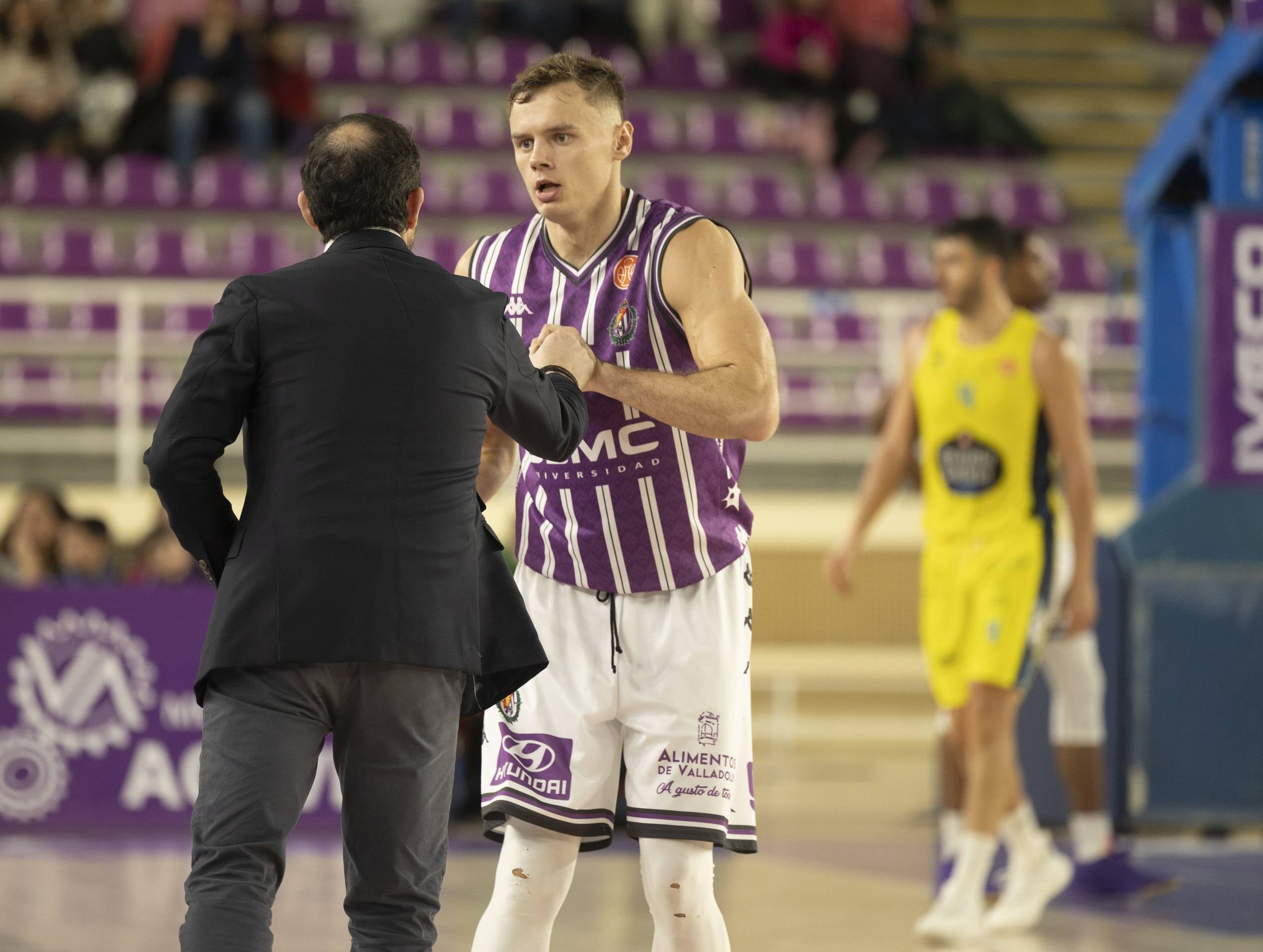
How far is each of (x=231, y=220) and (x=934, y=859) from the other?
9.23 metres

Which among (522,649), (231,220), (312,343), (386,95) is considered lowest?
(522,649)

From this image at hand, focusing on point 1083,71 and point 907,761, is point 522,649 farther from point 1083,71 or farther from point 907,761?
point 1083,71

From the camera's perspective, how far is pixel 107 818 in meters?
7.25

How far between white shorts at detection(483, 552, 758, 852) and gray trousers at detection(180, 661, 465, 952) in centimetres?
53

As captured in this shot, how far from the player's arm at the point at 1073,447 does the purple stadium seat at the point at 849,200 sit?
9.61 m

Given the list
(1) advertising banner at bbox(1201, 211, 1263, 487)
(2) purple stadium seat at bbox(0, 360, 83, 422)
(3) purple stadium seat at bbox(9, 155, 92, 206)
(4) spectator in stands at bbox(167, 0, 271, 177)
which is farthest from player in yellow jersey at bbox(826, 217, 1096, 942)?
(3) purple stadium seat at bbox(9, 155, 92, 206)

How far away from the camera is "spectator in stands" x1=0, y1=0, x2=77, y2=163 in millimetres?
14289

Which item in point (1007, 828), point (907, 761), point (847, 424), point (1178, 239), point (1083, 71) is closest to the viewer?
point (1007, 828)

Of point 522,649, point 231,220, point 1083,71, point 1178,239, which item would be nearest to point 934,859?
point 1178,239

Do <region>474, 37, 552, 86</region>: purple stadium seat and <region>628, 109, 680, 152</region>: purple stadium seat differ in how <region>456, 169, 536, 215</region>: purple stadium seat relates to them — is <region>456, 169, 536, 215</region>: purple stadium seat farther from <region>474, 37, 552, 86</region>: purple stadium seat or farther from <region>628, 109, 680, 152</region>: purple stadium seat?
<region>474, 37, 552, 86</region>: purple stadium seat

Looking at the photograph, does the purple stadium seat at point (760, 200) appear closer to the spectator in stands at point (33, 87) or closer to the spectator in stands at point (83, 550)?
the spectator in stands at point (33, 87)

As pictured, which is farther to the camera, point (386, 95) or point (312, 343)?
point (386, 95)

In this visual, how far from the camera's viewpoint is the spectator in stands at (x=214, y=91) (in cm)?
1434

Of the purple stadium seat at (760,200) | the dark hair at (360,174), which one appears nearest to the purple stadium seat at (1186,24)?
the purple stadium seat at (760,200)
